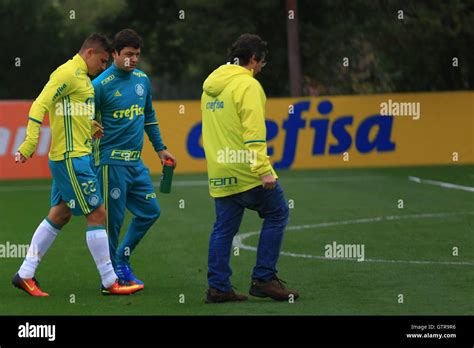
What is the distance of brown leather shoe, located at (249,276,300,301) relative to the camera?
33.2ft

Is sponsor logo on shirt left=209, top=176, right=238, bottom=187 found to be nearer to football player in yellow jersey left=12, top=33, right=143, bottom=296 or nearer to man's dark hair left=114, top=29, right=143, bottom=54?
football player in yellow jersey left=12, top=33, right=143, bottom=296

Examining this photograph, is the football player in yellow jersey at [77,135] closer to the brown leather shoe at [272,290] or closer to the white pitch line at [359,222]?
the brown leather shoe at [272,290]

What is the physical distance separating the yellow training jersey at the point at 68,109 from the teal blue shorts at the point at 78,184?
64 millimetres

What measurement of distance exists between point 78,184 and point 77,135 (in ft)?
1.28

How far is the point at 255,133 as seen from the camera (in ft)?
31.7

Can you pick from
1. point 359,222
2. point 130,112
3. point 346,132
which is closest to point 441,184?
point 346,132

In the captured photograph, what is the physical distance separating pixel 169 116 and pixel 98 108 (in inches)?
674

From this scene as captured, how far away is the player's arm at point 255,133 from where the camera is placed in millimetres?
9648

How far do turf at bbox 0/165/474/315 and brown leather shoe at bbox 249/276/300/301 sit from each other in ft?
0.25

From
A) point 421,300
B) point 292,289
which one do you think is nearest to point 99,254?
point 292,289
